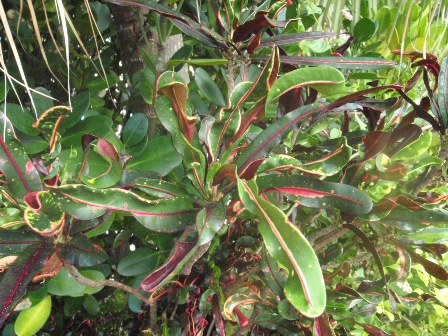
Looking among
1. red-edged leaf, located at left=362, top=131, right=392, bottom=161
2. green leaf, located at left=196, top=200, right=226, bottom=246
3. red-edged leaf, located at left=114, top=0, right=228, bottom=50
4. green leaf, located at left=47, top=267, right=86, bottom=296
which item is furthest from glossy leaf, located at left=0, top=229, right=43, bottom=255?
red-edged leaf, located at left=362, top=131, right=392, bottom=161

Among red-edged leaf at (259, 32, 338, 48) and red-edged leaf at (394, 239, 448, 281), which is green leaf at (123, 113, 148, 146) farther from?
red-edged leaf at (394, 239, 448, 281)

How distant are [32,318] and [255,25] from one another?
553 mm

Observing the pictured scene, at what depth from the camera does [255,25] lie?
66 centimetres

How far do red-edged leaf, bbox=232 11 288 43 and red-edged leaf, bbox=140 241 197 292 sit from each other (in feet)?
1.04

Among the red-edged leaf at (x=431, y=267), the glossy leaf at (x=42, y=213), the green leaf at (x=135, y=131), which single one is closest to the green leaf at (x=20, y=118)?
the green leaf at (x=135, y=131)

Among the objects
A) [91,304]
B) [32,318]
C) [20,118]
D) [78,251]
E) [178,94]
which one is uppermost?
[178,94]

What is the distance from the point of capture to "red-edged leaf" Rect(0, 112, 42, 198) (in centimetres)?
56

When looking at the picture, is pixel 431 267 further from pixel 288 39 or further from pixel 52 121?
pixel 52 121

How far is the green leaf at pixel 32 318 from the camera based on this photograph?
708mm

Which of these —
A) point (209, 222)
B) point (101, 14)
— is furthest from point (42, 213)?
point (101, 14)

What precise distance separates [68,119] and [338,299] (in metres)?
0.55

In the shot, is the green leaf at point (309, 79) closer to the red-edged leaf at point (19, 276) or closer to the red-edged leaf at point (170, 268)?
the red-edged leaf at point (170, 268)

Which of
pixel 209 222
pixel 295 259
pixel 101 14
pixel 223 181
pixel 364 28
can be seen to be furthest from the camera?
Result: pixel 101 14

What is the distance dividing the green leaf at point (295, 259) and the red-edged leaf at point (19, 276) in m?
0.29
